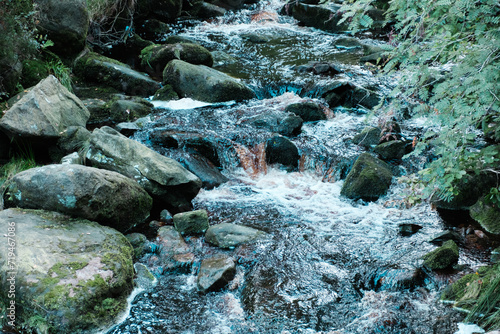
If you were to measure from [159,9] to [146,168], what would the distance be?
11278 millimetres

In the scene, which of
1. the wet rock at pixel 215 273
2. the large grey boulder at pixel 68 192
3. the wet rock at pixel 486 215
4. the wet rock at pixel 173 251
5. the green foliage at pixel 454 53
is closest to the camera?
the green foliage at pixel 454 53

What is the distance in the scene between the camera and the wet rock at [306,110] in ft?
30.4

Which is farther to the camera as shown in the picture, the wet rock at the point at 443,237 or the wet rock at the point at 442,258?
the wet rock at the point at 443,237

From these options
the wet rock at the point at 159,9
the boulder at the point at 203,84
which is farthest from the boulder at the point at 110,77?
the wet rock at the point at 159,9

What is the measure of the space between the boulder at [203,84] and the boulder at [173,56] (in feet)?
4.08

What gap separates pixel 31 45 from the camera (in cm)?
749

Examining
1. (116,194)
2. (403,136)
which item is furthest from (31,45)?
(403,136)

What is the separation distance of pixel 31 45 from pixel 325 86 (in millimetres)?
6357

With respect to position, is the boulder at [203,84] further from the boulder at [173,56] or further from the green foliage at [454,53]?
the green foliage at [454,53]

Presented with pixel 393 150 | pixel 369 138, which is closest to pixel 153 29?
pixel 369 138

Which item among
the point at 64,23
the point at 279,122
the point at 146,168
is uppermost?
the point at 64,23

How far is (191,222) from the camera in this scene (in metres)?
5.57

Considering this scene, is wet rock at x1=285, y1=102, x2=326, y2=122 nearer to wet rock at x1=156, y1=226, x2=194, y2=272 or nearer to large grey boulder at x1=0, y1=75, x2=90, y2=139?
large grey boulder at x1=0, y1=75, x2=90, y2=139

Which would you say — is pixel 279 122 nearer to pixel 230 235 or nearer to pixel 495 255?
pixel 230 235
